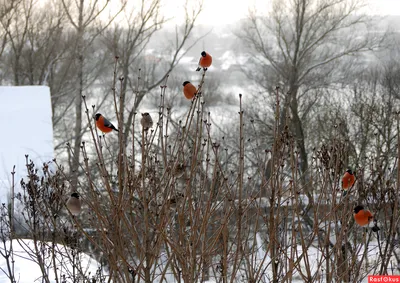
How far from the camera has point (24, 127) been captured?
36.3ft

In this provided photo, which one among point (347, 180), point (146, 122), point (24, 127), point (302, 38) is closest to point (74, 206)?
point (146, 122)

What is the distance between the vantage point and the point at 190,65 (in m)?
24.3

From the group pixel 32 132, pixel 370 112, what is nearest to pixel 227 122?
pixel 370 112

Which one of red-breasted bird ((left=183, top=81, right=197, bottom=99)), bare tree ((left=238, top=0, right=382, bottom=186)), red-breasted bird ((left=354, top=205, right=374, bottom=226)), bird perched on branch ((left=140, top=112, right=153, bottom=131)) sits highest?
bare tree ((left=238, top=0, right=382, bottom=186))

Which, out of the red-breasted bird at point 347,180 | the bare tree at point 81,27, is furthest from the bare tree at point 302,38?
the red-breasted bird at point 347,180

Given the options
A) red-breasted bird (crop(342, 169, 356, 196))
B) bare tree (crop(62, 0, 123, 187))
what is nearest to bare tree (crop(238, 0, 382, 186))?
bare tree (crop(62, 0, 123, 187))

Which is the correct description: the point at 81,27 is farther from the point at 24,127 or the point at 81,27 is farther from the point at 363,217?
the point at 363,217

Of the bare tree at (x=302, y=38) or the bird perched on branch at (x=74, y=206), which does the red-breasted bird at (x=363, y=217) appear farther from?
the bare tree at (x=302, y=38)

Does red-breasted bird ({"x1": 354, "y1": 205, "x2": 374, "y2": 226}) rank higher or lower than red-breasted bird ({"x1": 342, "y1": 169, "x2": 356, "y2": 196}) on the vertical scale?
lower

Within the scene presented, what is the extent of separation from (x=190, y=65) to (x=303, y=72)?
7.20m

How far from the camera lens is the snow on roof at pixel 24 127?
1054 cm

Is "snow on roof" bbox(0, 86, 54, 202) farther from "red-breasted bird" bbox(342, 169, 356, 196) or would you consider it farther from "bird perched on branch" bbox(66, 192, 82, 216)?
"red-breasted bird" bbox(342, 169, 356, 196)

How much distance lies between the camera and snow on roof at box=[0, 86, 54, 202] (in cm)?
1054

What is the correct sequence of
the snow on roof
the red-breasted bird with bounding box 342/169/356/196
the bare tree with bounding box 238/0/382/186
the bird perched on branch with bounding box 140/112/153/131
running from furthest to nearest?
the bare tree with bounding box 238/0/382/186 < the snow on roof < the red-breasted bird with bounding box 342/169/356/196 < the bird perched on branch with bounding box 140/112/153/131
